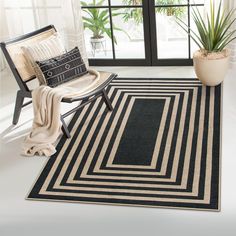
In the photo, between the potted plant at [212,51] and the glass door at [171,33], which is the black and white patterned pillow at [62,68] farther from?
the glass door at [171,33]

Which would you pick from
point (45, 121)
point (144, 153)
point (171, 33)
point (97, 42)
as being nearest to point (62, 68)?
point (45, 121)

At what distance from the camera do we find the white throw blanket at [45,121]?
3.90 metres

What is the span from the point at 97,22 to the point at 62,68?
4.27ft

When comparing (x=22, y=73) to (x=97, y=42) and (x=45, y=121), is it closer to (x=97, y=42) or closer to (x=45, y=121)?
(x=45, y=121)

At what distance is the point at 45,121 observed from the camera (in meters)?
4.05

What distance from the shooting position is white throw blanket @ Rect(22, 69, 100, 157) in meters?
3.90

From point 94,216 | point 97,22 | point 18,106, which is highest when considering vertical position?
point 97,22

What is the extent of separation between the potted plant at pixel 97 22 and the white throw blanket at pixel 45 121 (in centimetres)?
147

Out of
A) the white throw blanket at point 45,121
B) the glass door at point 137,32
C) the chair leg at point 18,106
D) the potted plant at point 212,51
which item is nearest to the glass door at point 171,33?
the glass door at point 137,32

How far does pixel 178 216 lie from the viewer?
10.1 ft

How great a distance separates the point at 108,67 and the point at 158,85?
818mm

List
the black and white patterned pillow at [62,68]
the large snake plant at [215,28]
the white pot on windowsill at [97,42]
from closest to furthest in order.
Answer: the black and white patterned pillow at [62,68] < the large snake plant at [215,28] < the white pot on windowsill at [97,42]

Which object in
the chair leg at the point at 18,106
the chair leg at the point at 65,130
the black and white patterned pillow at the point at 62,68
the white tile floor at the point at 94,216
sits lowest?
the white tile floor at the point at 94,216

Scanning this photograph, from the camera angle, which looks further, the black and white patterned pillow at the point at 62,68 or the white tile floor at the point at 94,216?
the black and white patterned pillow at the point at 62,68
